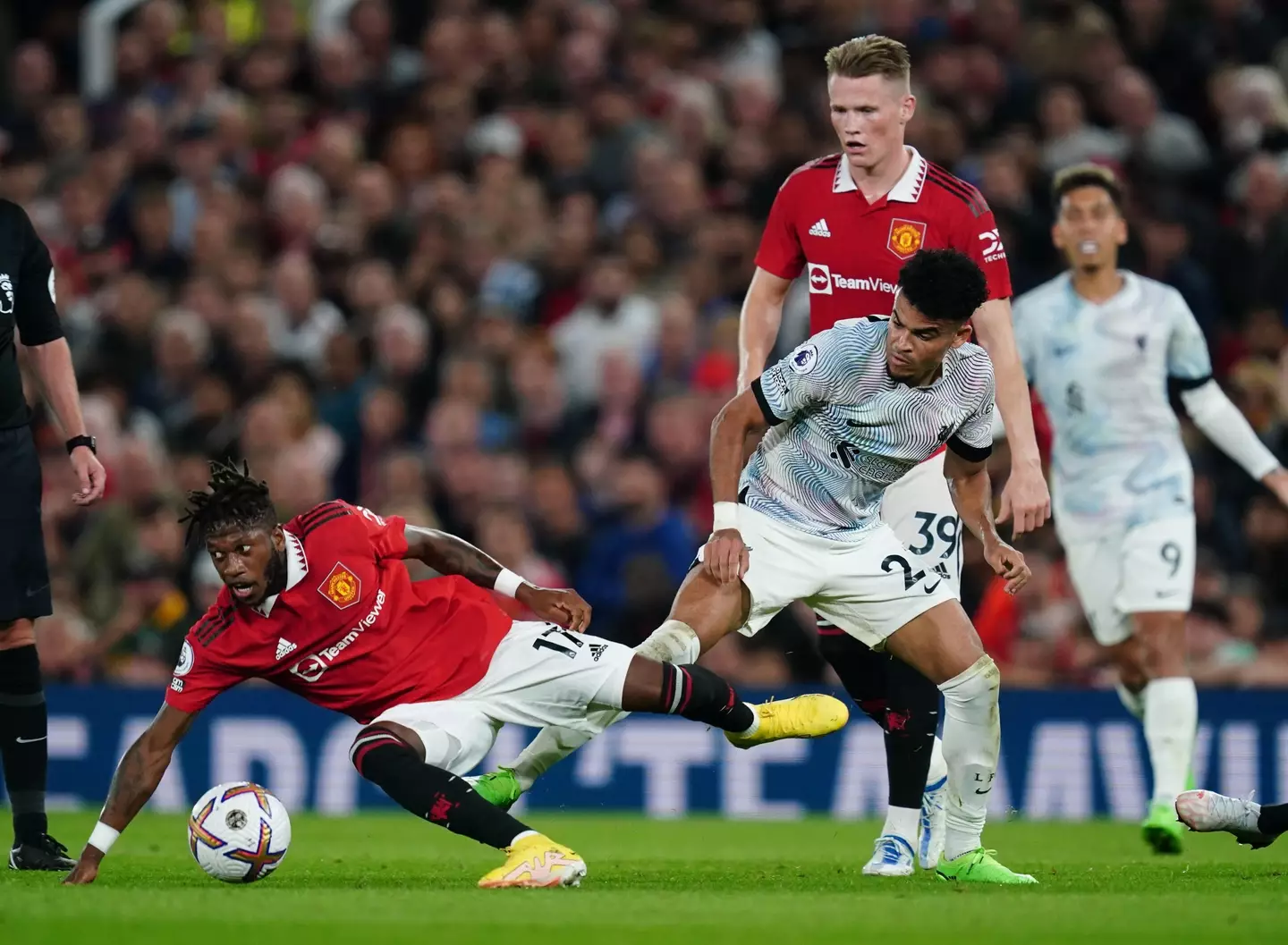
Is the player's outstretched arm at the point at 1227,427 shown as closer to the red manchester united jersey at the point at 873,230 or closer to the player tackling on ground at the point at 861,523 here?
the red manchester united jersey at the point at 873,230

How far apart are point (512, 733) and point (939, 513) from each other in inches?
187

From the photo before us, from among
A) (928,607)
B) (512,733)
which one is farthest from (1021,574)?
(512,733)

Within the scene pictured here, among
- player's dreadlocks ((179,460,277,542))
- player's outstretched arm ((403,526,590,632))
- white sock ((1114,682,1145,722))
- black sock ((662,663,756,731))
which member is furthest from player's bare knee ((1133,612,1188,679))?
player's dreadlocks ((179,460,277,542))

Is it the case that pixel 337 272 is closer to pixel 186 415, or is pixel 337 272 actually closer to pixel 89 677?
pixel 186 415

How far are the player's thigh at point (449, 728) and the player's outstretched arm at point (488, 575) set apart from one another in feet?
1.38

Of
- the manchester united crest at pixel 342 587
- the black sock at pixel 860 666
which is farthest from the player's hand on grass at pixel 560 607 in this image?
the black sock at pixel 860 666

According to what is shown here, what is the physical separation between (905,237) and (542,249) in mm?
7345

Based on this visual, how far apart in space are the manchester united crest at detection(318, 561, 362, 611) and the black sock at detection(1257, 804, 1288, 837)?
341 cm

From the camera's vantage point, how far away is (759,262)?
8.38m

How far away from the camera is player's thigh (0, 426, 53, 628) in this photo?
Answer: 8.20m

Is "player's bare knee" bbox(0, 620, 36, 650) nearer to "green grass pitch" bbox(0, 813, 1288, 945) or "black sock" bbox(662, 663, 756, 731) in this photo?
"green grass pitch" bbox(0, 813, 1288, 945)

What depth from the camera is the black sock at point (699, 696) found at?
295 inches

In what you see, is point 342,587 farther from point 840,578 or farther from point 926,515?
point 926,515

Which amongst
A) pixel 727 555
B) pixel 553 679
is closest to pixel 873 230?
pixel 727 555
